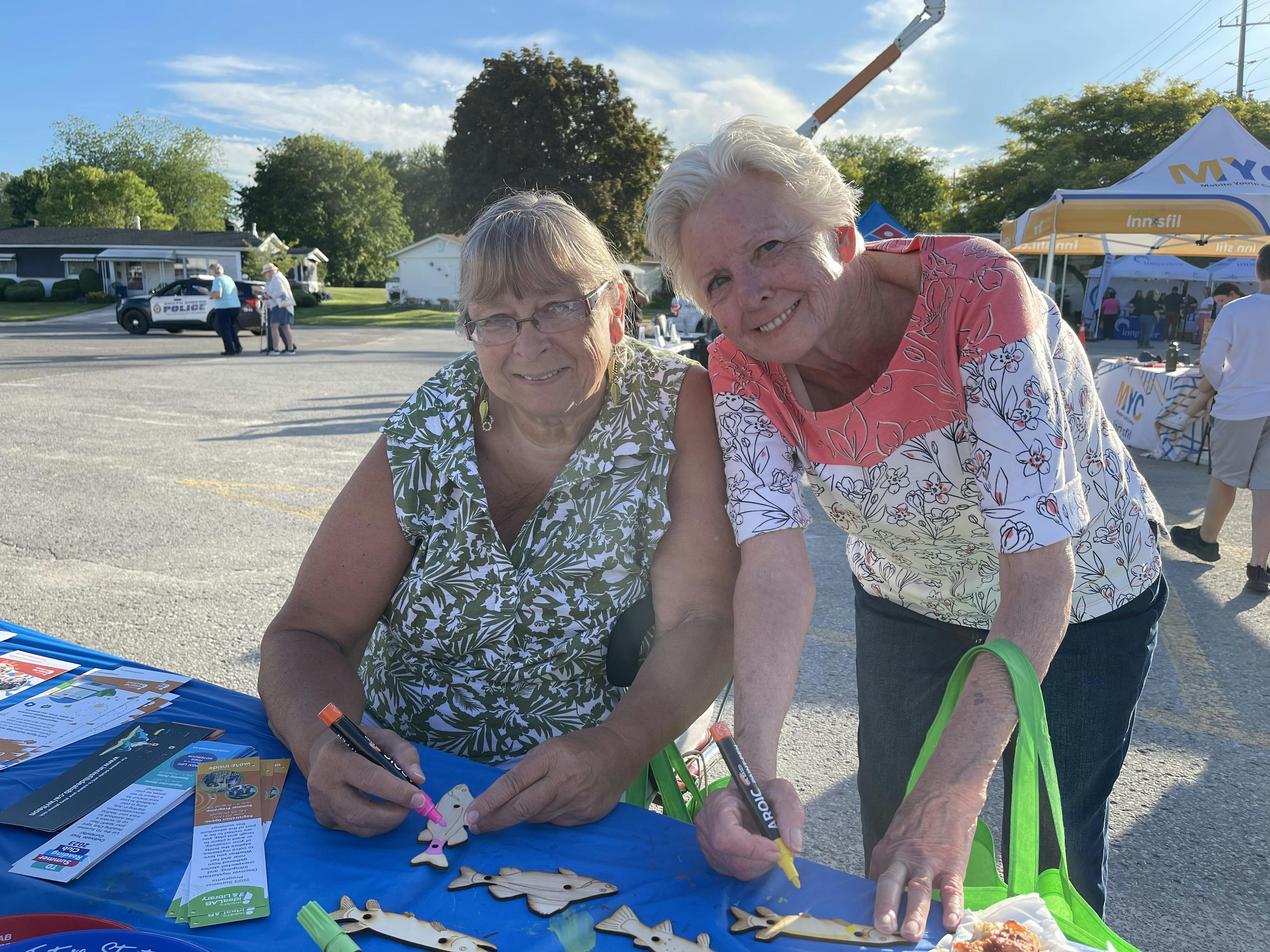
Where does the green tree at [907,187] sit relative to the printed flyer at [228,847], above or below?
above

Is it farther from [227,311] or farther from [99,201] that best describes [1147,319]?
[99,201]

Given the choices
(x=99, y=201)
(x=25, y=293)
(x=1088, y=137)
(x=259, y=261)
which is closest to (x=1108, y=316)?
(x=1088, y=137)

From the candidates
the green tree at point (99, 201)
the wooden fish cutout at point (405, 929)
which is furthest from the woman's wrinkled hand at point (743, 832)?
the green tree at point (99, 201)

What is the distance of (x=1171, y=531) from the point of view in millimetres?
6000

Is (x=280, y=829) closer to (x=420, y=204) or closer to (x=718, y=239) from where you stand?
(x=718, y=239)

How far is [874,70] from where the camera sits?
12586 millimetres

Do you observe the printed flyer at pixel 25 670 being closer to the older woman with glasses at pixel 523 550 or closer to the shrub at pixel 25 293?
the older woman with glasses at pixel 523 550

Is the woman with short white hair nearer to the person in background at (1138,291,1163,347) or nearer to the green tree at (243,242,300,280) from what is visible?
the person in background at (1138,291,1163,347)

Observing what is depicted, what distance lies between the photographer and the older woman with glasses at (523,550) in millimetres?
1765

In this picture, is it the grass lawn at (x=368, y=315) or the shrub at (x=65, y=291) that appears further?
the shrub at (x=65, y=291)

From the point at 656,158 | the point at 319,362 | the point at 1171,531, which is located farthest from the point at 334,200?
the point at 1171,531

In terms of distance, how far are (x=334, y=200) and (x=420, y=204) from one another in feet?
74.8

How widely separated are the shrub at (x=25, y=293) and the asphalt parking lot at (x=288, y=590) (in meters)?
35.5

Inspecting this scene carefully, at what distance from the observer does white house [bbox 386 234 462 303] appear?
2089 inches
